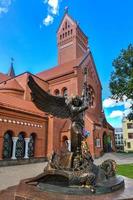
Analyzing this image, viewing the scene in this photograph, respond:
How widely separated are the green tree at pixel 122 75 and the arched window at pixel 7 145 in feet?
47.8

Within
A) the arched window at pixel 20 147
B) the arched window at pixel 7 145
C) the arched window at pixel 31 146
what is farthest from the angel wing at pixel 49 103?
the arched window at pixel 31 146

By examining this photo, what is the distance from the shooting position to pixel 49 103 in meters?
5.91

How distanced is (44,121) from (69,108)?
61.0 feet

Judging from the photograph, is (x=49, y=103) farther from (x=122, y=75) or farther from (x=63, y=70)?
(x=63, y=70)

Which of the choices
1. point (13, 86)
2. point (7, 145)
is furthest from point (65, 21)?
point (7, 145)

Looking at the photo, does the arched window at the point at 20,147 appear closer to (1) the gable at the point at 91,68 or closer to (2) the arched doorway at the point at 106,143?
(2) the arched doorway at the point at 106,143

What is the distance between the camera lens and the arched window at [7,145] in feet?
63.9

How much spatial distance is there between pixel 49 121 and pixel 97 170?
19.8 m

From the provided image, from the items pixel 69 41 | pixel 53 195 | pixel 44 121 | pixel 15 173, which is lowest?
pixel 15 173

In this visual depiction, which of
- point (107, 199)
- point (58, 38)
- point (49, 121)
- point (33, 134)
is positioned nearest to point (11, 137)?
point (33, 134)

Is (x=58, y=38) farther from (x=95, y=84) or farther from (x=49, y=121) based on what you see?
(x=49, y=121)

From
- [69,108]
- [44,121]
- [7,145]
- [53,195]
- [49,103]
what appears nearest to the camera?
[53,195]

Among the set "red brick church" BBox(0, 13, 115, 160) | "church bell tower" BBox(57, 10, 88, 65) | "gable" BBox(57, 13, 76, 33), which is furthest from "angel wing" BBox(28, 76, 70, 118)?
"gable" BBox(57, 13, 76, 33)

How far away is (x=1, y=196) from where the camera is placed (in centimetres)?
Result: 514
